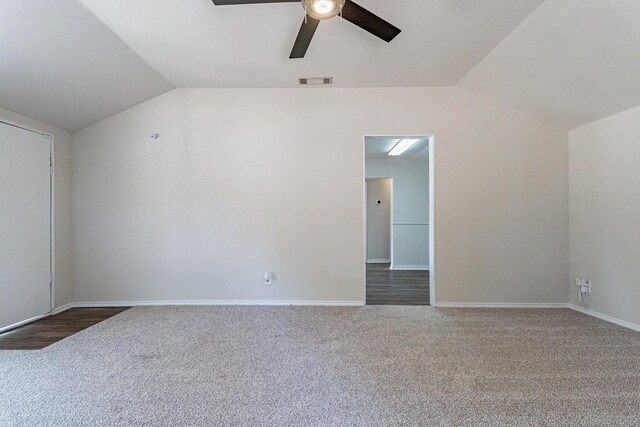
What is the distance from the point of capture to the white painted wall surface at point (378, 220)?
7.34m

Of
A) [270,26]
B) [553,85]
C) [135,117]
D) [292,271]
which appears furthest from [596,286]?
[135,117]

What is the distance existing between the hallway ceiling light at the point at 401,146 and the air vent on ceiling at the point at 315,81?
6.41 feet

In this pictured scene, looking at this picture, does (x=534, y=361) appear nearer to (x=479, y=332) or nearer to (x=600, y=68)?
(x=479, y=332)

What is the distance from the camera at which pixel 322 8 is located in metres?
1.70

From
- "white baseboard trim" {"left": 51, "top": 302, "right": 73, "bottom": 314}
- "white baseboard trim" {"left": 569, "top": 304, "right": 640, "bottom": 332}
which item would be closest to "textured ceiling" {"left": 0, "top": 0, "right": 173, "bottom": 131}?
"white baseboard trim" {"left": 51, "top": 302, "right": 73, "bottom": 314}

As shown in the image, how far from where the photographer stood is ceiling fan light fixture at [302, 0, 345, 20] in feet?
5.44

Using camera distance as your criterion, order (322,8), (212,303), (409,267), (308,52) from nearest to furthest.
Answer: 1. (322,8)
2. (308,52)
3. (212,303)
4. (409,267)

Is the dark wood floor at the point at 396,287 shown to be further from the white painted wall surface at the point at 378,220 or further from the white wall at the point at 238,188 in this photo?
the white painted wall surface at the point at 378,220

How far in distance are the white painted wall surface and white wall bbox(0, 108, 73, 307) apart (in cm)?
584

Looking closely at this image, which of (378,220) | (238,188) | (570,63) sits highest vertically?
(570,63)

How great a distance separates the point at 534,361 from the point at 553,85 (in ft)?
8.65

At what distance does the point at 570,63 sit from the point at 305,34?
2403mm

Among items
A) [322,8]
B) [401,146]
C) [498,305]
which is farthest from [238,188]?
[498,305]

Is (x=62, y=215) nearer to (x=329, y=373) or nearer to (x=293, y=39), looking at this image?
(x=293, y=39)
